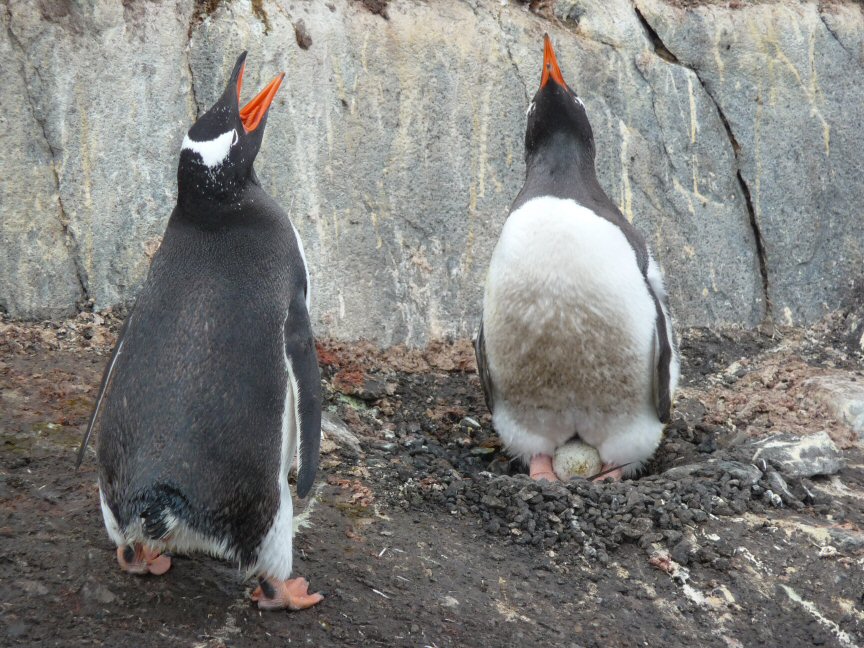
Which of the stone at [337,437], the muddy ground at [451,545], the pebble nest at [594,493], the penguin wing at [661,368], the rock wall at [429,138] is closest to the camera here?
the muddy ground at [451,545]

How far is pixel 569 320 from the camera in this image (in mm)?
3871

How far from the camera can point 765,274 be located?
5750 millimetres

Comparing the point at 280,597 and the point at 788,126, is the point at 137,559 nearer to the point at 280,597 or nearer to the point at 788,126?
the point at 280,597

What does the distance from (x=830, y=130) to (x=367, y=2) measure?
9.38 feet

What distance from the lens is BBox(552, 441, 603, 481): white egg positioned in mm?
4105

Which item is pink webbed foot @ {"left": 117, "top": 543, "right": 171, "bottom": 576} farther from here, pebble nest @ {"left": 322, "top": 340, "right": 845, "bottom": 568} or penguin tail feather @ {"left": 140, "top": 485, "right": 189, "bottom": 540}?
pebble nest @ {"left": 322, "top": 340, "right": 845, "bottom": 568}

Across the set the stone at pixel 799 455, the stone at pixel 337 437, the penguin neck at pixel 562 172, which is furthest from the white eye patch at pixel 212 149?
the stone at pixel 799 455

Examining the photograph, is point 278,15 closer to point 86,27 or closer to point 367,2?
point 367,2

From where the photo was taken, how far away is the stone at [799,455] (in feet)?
12.8

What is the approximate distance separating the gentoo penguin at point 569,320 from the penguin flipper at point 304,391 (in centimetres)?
134

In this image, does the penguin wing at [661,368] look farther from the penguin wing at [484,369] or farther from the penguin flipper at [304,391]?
the penguin flipper at [304,391]

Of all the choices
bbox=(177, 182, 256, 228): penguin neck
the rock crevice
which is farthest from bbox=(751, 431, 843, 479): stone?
bbox=(177, 182, 256, 228): penguin neck


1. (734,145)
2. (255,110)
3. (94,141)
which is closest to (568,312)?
(255,110)

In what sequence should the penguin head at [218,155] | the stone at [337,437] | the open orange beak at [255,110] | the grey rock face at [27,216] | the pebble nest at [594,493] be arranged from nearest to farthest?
the penguin head at [218,155] < the open orange beak at [255,110] < the pebble nest at [594,493] < the stone at [337,437] < the grey rock face at [27,216]
